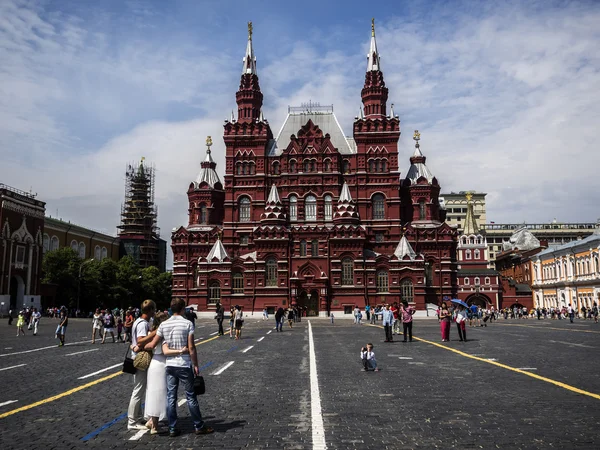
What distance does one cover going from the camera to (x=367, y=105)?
7694cm

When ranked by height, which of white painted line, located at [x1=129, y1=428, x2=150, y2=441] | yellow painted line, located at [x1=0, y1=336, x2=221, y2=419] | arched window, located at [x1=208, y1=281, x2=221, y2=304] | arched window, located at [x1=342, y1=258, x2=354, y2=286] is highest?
arched window, located at [x1=342, y1=258, x2=354, y2=286]

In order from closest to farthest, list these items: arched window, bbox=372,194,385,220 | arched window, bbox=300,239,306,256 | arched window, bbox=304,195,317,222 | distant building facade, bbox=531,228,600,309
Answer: distant building facade, bbox=531,228,600,309 → arched window, bbox=300,239,306,256 → arched window, bbox=304,195,317,222 → arched window, bbox=372,194,385,220

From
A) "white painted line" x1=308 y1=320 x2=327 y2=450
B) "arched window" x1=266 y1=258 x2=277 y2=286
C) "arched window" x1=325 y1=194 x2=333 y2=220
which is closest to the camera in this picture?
"white painted line" x1=308 y1=320 x2=327 y2=450

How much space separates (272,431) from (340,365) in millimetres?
8531

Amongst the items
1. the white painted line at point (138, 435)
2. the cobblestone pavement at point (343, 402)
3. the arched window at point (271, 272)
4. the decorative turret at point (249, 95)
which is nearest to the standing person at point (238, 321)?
the cobblestone pavement at point (343, 402)

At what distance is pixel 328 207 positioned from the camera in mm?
73125

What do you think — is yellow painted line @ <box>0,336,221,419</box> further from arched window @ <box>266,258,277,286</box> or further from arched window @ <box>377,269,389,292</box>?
arched window @ <box>377,269,389,292</box>

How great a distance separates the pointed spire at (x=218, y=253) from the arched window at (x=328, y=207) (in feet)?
48.0

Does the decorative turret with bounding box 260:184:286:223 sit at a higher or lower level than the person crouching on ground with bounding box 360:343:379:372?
higher

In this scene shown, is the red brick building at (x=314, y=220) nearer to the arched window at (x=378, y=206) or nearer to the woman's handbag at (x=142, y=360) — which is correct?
the arched window at (x=378, y=206)

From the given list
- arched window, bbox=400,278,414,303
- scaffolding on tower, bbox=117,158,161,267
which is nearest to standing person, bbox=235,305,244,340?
arched window, bbox=400,278,414,303

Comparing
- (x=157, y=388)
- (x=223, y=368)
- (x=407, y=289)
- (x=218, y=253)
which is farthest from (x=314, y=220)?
(x=157, y=388)

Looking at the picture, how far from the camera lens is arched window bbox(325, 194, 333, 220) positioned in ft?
239

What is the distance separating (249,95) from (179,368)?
72640mm
